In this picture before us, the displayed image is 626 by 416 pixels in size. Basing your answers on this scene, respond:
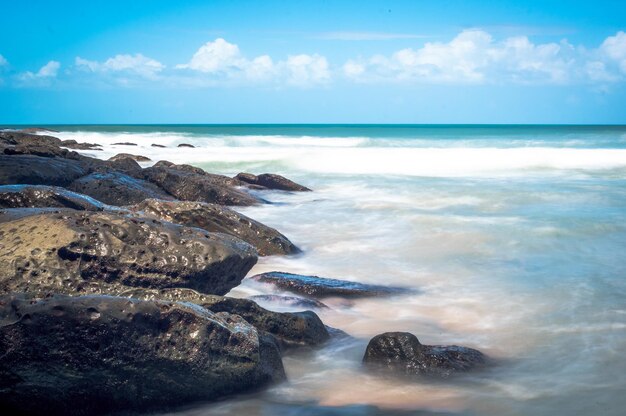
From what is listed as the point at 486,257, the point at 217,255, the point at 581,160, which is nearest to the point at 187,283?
the point at 217,255

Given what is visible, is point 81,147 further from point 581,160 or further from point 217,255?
point 217,255

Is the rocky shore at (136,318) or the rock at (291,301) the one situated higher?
the rocky shore at (136,318)

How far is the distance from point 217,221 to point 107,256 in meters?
3.16

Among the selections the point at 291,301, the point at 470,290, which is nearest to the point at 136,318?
the point at 291,301

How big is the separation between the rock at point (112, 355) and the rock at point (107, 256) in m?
0.85

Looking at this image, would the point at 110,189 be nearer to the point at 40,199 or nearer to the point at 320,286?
the point at 40,199

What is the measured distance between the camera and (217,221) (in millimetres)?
7684

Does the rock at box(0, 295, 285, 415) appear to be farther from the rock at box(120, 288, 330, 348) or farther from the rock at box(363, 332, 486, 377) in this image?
the rock at box(363, 332, 486, 377)

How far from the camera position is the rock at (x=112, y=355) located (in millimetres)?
3197

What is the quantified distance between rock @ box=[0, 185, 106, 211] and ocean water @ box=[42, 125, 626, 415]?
72.3 inches

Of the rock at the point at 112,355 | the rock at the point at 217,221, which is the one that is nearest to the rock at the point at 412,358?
the rock at the point at 112,355

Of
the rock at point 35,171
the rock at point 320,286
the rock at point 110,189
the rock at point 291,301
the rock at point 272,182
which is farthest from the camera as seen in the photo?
the rock at point 272,182

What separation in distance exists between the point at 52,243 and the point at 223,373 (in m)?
1.66

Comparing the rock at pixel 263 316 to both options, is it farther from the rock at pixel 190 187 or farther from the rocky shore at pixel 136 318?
the rock at pixel 190 187
